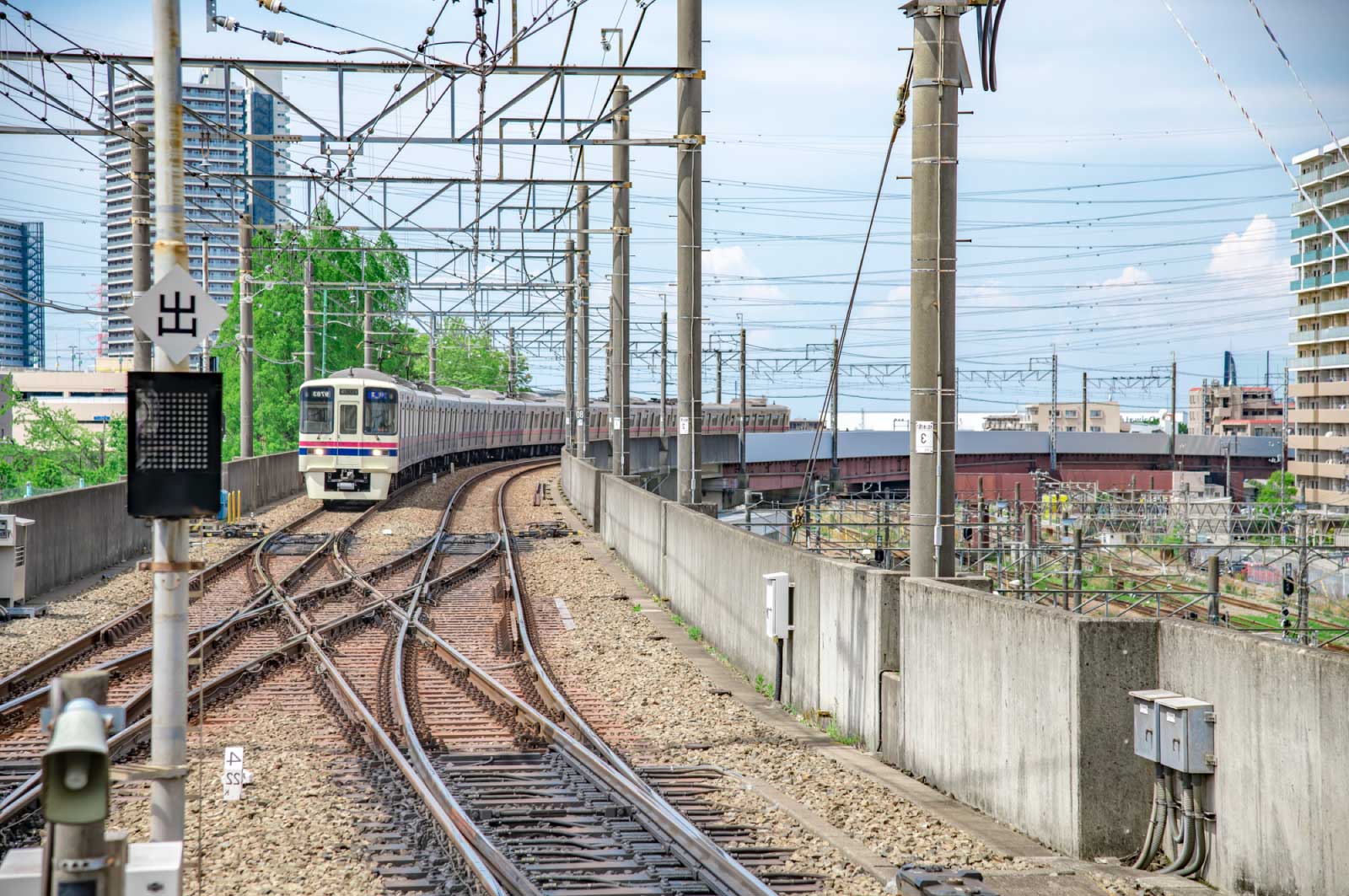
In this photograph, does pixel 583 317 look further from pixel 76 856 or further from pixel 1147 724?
pixel 76 856

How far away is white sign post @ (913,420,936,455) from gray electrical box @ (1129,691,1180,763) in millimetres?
3117

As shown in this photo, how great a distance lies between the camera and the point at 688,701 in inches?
474

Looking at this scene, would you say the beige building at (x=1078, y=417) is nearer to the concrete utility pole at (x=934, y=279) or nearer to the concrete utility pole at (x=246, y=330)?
the concrete utility pole at (x=246, y=330)

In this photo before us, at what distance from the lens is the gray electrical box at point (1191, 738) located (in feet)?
21.9

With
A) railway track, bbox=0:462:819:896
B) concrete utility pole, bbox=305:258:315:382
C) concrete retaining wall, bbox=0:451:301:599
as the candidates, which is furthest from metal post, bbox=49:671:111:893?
concrete utility pole, bbox=305:258:315:382

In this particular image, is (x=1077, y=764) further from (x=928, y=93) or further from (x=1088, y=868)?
(x=928, y=93)

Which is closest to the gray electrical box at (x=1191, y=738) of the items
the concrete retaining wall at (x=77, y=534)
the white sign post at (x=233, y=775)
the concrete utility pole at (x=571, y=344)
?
the white sign post at (x=233, y=775)

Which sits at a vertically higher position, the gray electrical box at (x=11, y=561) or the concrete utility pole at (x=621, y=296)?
the concrete utility pole at (x=621, y=296)

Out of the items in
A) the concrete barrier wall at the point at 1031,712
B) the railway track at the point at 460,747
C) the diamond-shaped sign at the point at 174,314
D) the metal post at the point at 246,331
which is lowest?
the railway track at the point at 460,747

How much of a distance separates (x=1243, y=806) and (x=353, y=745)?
614cm

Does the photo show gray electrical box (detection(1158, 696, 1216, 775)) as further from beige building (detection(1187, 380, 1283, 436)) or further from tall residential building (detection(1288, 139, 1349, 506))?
beige building (detection(1187, 380, 1283, 436))

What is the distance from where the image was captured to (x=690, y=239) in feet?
60.4

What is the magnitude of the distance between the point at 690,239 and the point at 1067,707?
39.1 ft

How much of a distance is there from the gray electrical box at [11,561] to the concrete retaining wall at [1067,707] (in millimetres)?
9626
